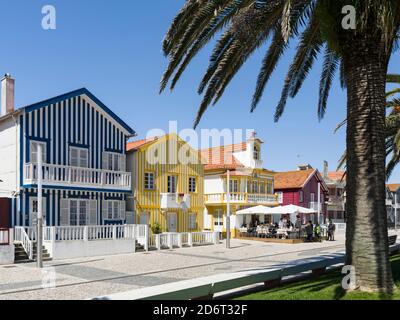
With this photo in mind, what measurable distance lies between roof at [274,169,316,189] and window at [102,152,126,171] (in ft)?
85.3

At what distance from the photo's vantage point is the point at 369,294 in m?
8.62

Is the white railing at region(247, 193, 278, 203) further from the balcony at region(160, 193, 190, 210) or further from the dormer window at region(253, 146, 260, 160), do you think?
the balcony at region(160, 193, 190, 210)

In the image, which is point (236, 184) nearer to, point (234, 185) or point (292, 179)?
point (234, 185)

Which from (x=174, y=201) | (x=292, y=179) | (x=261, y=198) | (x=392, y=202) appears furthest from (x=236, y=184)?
(x=392, y=202)

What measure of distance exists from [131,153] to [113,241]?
7.91 m

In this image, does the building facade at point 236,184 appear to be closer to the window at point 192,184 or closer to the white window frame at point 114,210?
the window at point 192,184

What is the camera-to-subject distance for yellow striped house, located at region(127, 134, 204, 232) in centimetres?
2920

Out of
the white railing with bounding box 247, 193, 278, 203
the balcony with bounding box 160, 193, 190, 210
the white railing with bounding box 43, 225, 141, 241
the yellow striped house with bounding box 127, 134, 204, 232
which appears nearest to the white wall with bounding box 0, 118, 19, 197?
the white railing with bounding box 43, 225, 141, 241

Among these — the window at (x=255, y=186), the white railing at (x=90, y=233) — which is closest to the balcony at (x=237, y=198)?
the window at (x=255, y=186)

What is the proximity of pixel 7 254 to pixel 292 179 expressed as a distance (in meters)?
36.6

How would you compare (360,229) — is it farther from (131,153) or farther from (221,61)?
(131,153)
